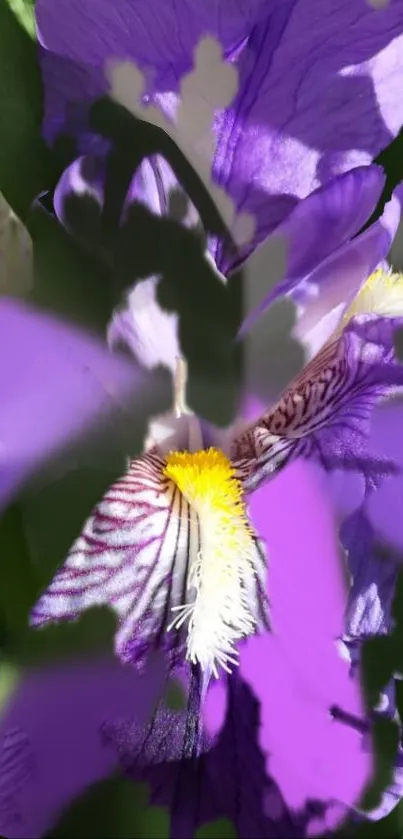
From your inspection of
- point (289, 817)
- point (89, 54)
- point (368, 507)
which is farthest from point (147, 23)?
point (289, 817)

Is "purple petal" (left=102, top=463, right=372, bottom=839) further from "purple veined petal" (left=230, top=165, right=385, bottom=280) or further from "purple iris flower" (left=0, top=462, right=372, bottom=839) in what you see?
"purple veined petal" (left=230, top=165, right=385, bottom=280)

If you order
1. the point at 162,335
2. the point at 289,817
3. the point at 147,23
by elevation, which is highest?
the point at 147,23

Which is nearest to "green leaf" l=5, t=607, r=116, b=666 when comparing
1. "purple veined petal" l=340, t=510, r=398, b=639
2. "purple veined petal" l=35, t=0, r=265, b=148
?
"purple veined petal" l=340, t=510, r=398, b=639

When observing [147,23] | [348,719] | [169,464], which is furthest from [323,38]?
[348,719]

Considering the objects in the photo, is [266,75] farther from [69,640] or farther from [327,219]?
[69,640]

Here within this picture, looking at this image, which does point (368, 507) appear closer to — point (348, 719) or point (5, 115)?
point (348, 719)

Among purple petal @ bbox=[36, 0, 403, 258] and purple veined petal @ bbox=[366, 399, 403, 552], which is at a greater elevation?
purple petal @ bbox=[36, 0, 403, 258]

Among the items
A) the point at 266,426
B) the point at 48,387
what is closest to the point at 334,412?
the point at 266,426

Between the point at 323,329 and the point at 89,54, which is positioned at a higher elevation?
the point at 89,54
